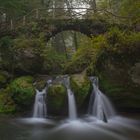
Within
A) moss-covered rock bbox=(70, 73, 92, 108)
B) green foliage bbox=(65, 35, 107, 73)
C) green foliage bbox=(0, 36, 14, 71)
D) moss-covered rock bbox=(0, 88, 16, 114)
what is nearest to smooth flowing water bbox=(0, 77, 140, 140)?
moss-covered rock bbox=(70, 73, 92, 108)

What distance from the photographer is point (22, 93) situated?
16766mm

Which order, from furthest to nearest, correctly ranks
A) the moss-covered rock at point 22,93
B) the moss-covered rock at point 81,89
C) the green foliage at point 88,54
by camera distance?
the green foliage at point 88,54
the moss-covered rock at point 22,93
the moss-covered rock at point 81,89

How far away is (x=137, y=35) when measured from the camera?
1667 cm

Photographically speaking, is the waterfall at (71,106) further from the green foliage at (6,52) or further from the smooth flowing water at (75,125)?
the green foliage at (6,52)

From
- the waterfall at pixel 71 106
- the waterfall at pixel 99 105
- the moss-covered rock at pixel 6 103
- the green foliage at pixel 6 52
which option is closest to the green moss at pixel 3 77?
the green foliage at pixel 6 52

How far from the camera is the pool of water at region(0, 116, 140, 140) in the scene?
12.2m

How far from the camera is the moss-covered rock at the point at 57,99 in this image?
1609 cm

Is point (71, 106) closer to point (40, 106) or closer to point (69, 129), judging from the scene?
point (40, 106)

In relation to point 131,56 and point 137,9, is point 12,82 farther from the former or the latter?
point 137,9

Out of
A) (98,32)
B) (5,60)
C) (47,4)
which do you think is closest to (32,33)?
(5,60)

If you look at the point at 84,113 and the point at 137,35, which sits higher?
the point at 137,35

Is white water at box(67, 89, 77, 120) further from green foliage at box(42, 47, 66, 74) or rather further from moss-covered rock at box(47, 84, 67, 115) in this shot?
green foliage at box(42, 47, 66, 74)

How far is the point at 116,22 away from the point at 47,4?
12208mm

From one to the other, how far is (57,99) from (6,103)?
127 inches
